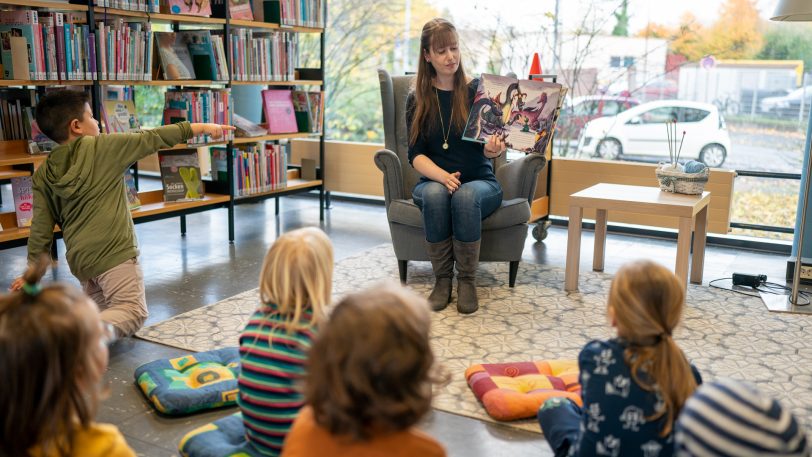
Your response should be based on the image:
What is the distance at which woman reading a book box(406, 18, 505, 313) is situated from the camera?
3.39m

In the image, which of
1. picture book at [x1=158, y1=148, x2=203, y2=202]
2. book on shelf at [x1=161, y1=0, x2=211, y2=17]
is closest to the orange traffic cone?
book on shelf at [x1=161, y1=0, x2=211, y2=17]

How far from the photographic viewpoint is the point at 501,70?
5.65 metres

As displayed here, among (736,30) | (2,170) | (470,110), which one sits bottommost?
(2,170)

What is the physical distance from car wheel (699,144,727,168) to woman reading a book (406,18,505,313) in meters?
2.08

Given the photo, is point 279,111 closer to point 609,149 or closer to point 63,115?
point 609,149

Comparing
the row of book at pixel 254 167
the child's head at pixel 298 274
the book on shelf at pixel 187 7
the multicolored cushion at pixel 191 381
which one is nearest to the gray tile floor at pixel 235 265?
the multicolored cushion at pixel 191 381

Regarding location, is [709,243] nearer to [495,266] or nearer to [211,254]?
[495,266]

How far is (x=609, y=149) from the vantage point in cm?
541

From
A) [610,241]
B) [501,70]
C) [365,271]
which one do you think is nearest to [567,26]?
[501,70]

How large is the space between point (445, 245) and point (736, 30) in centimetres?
267

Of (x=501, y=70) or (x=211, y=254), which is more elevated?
(x=501, y=70)

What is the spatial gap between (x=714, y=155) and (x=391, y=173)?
2417mm

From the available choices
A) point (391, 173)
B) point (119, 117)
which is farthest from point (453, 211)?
point (119, 117)

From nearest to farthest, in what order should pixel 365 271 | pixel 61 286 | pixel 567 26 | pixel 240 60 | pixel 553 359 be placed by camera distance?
pixel 61 286 → pixel 553 359 → pixel 365 271 → pixel 240 60 → pixel 567 26
